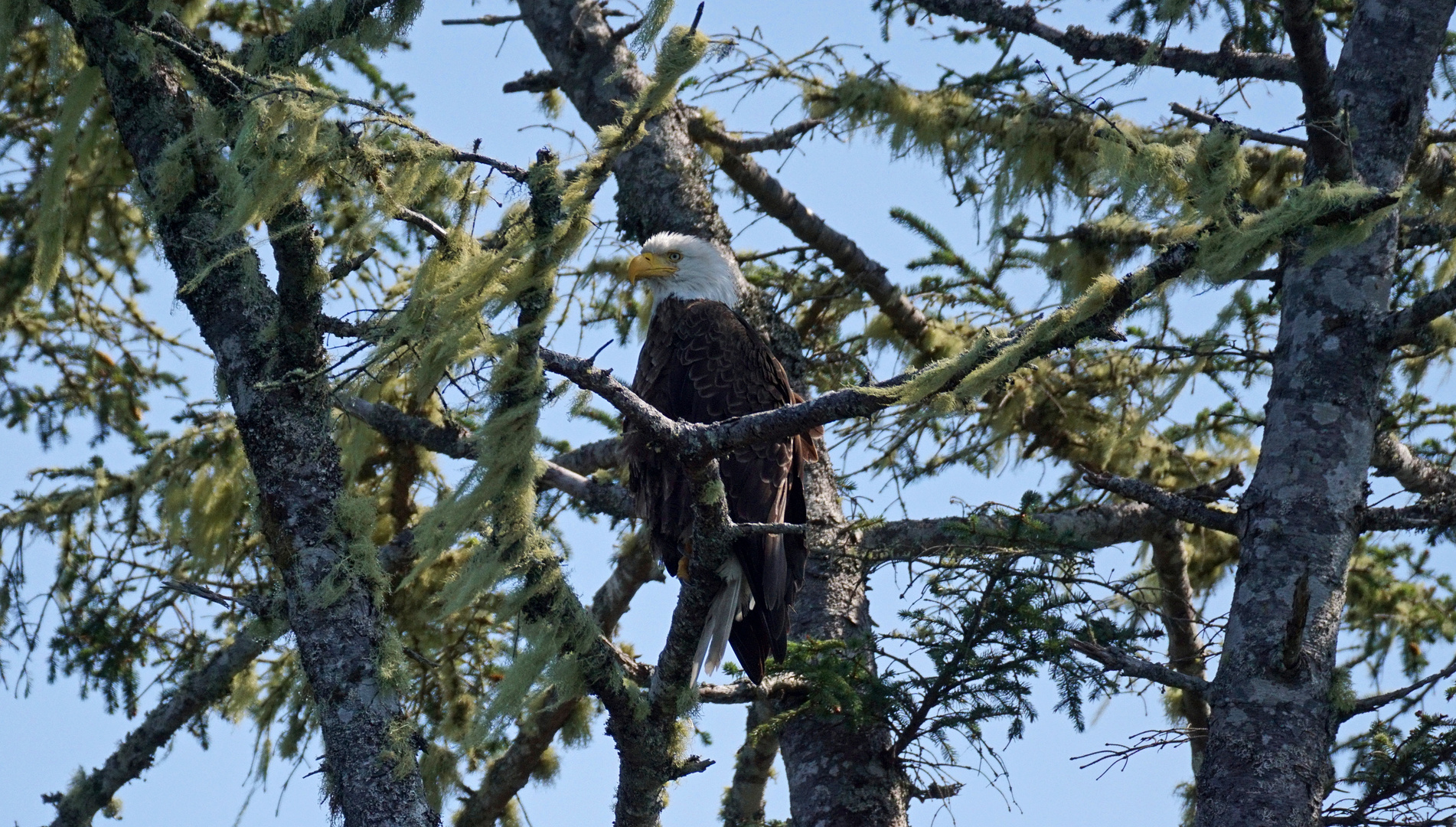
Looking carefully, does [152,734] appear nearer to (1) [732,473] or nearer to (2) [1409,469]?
(1) [732,473]

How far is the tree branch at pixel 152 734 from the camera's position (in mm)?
4727

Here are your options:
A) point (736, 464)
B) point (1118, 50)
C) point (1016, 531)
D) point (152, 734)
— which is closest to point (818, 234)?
point (736, 464)

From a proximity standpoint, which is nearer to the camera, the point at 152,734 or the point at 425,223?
the point at 425,223

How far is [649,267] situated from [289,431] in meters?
→ 2.69

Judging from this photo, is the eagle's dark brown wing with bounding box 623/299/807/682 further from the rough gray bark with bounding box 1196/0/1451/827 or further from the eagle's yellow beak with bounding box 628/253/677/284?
the rough gray bark with bounding box 1196/0/1451/827

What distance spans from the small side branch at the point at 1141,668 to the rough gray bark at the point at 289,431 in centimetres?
184

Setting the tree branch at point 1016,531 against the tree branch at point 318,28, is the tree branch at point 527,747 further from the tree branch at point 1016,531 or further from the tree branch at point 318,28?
the tree branch at point 318,28

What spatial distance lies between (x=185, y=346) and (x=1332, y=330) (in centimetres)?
499

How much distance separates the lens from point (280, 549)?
3.40 meters

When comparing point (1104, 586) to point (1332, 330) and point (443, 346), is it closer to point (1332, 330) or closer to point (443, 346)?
point (1332, 330)

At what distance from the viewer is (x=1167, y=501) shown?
3.69 metres

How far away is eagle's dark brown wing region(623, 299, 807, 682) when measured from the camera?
480 cm

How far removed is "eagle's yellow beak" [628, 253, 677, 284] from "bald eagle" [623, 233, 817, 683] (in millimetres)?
225

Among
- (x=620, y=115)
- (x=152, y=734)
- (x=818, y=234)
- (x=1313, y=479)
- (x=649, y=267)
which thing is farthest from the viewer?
(x=818, y=234)
